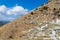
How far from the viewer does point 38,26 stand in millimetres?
33125

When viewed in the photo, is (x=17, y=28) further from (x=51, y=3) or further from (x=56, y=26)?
(x=51, y=3)

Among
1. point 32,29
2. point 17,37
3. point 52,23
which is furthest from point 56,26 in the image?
point 17,37

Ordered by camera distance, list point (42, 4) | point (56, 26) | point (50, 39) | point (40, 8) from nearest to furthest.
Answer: point (50, 39), point (56, 26), point (40, 8), point (42, 4)

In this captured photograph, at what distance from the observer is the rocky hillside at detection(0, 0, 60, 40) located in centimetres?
3114

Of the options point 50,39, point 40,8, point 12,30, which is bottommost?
point 50,39

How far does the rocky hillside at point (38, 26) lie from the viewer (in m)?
31.1

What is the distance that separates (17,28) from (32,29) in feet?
8.12

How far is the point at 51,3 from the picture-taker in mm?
38812

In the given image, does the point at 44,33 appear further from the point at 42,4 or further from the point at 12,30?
the point at 42,4

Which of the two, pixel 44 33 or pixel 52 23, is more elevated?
pixel 52 23

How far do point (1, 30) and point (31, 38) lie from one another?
6726mm

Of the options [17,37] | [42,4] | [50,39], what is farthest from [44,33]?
[42,4]

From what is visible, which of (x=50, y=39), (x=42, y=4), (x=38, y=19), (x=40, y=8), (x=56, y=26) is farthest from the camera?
(x=42, y=4)

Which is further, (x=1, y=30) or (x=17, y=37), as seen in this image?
(x=1, y=30)
